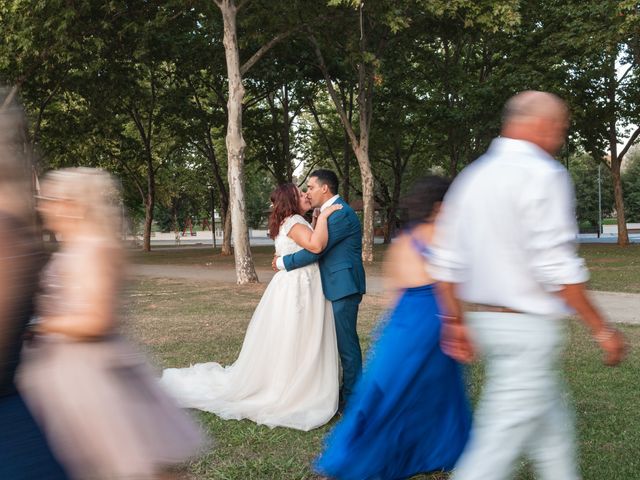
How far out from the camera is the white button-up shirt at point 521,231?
2928 millimetres

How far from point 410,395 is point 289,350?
200cm

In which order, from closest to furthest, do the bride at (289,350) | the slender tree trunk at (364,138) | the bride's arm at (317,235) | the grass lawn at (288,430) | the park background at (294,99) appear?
the grass lawn at (288,430) → the bride's arm at (317,235) → the bride at (289,350) → the park background at (294,99) → the slender tree trunk at (364,138)

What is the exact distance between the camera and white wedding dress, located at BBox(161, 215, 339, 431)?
5.72 m

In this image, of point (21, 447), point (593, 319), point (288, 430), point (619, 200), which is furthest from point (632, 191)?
point (21, 447)

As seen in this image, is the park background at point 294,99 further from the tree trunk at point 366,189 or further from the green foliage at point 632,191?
the green foliage at point 632,191

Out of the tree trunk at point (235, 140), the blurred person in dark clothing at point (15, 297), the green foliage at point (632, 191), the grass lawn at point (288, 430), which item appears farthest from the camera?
the green foliage at point (632, 191)

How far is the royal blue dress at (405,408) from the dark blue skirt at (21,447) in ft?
6.27

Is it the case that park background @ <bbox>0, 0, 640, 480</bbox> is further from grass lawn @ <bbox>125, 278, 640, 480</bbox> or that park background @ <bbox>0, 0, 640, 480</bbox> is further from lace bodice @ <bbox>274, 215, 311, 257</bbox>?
lace bodice @ <bbox>274, 215, 311, 257</bbox>

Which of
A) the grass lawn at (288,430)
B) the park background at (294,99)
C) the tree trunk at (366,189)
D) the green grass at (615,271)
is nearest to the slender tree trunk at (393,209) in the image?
the park background at (294,99)

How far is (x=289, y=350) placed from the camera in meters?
5.86

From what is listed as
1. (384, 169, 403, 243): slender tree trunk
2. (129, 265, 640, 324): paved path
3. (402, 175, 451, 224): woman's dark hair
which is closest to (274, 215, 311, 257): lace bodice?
Result: (129, 265, 640, 324): paved path

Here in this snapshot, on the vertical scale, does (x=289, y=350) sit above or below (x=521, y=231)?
below

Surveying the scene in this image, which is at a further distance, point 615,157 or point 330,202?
point 615,157

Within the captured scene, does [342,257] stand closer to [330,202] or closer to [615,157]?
[330,202]
